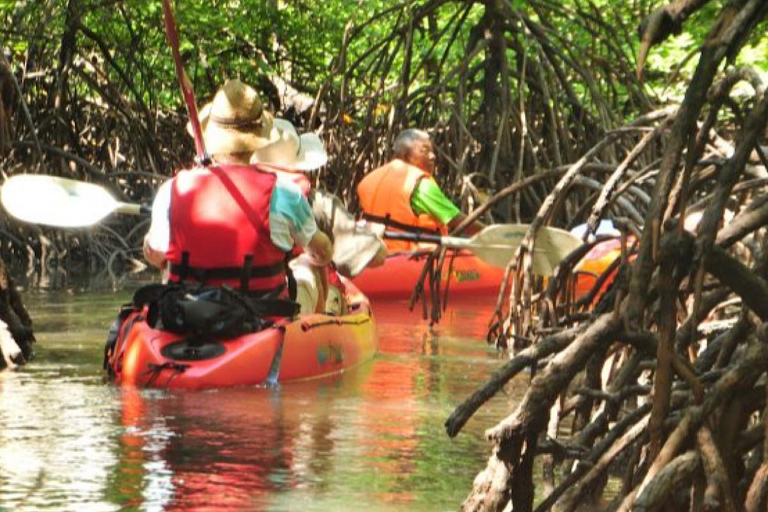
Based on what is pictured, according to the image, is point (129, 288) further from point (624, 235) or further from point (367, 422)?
point (624, 235)

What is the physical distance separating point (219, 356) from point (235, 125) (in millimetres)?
936

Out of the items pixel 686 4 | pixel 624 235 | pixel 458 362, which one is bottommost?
pixel 458 362

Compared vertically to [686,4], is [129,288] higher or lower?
lower

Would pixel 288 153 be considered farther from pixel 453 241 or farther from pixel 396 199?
pixel 396 199

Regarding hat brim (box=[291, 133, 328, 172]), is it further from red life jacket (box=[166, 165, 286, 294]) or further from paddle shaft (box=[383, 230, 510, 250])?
red life jacket (box=[166, 165, 286, 294])

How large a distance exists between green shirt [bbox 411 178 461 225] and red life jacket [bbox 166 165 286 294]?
4.70 metres

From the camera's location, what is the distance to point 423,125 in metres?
15.1

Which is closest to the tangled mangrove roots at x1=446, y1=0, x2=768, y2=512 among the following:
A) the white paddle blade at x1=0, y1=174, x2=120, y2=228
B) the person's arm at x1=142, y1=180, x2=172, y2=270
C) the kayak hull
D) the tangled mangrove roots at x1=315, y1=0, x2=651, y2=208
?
the person's arm at x1=142, y1=180, x2=172, y2=270

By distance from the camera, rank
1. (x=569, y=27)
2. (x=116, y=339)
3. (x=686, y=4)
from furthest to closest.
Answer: (x=569, y=27) → (x=116, y=339) → (x=686, y=4)

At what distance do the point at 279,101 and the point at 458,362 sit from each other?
9024mm

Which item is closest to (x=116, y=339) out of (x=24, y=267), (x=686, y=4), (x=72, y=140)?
(x=686, y=4)

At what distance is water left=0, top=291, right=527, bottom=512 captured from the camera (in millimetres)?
5594

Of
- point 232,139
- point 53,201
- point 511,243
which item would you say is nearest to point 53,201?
point 53,201

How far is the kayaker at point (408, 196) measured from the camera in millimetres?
12594
